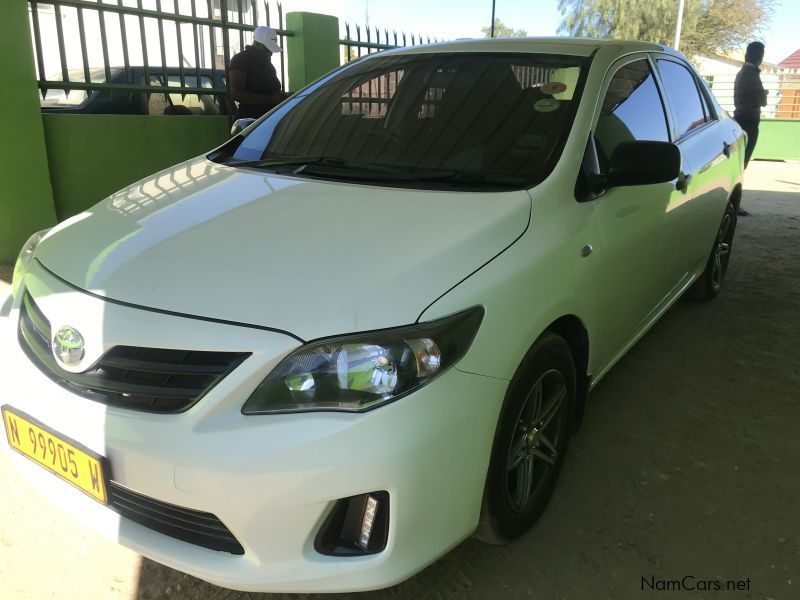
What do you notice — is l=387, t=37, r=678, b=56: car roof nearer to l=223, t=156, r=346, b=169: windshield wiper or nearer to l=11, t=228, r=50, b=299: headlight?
l=223, t=156, r=346, b=169: windshield wiper

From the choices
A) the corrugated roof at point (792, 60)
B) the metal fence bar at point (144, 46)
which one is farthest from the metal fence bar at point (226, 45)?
the corrugated roof at point (792, 60)

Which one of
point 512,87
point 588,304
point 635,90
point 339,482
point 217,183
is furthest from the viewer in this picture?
point 635,90

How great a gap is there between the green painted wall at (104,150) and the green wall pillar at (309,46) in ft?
4.76

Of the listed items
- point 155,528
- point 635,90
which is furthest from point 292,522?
point 635,90

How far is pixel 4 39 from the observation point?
175 inches

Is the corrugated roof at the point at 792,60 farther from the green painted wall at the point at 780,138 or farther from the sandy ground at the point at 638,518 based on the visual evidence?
the sandy ground at the point at 638,518

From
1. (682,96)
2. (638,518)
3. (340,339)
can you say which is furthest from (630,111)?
(340,339)

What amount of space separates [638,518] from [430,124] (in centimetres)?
161

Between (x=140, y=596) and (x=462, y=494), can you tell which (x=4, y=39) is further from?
(x=462, y=494)

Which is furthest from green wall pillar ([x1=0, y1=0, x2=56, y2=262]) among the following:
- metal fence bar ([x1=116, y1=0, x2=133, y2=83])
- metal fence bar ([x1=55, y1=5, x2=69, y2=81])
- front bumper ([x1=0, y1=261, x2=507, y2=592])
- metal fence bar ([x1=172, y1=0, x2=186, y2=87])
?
front bumper ([x1=0, y1=261, x2=507, y2=592])

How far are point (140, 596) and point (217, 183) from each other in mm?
1362

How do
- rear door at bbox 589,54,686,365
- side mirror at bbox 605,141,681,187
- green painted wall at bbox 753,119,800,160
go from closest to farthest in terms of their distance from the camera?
side mirror at bbox 605,141,681,187, rear door at bbox 589,54,686,365, green painted wall at bbox 753,119,800,160

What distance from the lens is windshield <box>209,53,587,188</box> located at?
2289 millimetres

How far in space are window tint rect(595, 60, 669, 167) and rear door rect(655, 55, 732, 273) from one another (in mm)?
199
